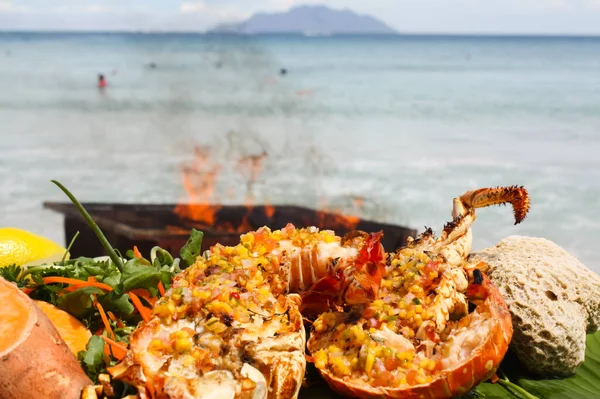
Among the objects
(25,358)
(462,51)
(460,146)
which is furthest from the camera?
(462,51)

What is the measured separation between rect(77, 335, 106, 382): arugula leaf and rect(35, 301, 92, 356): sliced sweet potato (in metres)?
0.08

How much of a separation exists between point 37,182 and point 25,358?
16089mm

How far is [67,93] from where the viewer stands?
95.6 ft

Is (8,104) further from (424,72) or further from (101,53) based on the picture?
(424,72)

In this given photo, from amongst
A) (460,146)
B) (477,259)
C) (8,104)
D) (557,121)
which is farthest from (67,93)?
(477,259)

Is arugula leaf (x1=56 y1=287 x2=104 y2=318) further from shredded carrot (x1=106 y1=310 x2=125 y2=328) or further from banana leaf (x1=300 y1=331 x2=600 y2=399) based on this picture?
banana leaf (x1=300 y1=331 x2=600 y2=399)

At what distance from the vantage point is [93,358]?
2.65 metres

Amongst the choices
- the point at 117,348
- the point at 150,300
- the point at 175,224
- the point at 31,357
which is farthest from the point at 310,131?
the point at 31,357

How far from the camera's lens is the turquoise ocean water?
16.0 meters

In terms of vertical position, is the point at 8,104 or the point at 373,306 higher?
the point at 373,306

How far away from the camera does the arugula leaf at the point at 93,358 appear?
2.63 m

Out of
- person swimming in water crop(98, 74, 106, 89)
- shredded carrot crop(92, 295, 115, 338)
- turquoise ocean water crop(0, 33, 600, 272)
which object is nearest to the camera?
shredded carrot crop(92, 295, 115, 338)

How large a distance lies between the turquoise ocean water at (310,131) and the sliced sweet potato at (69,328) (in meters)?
8.74

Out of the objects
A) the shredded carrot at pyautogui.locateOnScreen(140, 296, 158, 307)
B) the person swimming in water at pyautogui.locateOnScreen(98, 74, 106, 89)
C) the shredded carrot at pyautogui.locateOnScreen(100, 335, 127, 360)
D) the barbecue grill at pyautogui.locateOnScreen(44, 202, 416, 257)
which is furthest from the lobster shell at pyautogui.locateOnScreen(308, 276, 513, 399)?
the person swimming in water at pyautogui.locateOnScreen(98, 74, 106, 89)
